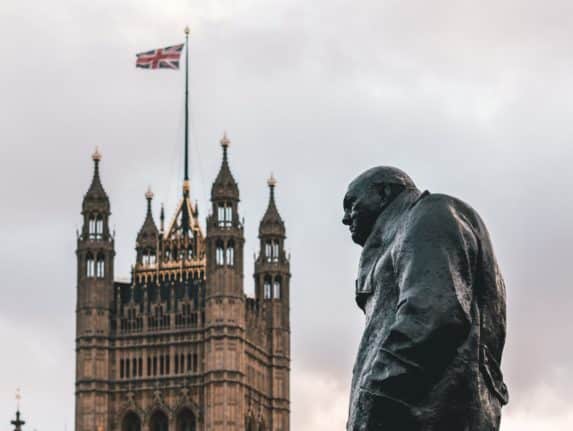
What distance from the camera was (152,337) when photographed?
119 m

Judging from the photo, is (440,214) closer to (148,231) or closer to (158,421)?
(158,421)

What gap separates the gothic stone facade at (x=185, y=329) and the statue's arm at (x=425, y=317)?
10652 cm

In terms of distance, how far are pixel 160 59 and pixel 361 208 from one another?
10734 centimetres

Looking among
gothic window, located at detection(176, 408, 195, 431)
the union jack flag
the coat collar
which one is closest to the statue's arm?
the coat collar

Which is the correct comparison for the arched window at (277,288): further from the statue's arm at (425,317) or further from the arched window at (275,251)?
the statue's arm at (425,317)

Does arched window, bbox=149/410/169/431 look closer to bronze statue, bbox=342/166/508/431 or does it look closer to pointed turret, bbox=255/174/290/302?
pointed turret, bbox=255/174/290/302

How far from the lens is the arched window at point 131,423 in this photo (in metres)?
116

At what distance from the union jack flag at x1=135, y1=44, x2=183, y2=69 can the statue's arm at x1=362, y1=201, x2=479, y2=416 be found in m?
105

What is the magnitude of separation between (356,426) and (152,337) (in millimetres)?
111828

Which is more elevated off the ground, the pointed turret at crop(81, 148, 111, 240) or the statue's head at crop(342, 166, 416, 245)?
the pointed turret at crop(81, 148, 111, 240)

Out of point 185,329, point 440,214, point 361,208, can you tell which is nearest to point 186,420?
point 185,329

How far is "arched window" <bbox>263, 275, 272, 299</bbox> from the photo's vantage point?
4715 inches

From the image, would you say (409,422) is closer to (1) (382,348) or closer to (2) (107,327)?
(1) (382,348)

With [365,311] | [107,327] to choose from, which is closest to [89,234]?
[107,327]
